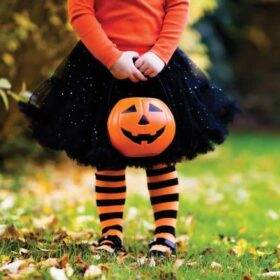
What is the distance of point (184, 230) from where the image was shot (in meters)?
4.26

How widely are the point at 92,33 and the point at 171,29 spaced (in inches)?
13.0

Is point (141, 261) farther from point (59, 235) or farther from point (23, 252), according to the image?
point (59, 235)

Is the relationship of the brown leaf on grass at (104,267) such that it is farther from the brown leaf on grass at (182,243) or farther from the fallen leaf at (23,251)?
the brown leaf on grass at (182,243)

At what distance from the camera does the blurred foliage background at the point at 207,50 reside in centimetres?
544

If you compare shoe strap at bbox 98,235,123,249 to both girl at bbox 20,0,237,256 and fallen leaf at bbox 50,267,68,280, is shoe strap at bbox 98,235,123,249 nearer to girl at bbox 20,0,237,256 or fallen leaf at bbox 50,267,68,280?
girl at bbox 20,0,237,256

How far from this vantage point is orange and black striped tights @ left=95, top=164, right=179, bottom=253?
3262 millimetres

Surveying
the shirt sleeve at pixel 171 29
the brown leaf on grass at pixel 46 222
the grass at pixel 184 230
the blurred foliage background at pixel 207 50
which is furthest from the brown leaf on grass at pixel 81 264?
the blurred foliage background at pixel 207 50

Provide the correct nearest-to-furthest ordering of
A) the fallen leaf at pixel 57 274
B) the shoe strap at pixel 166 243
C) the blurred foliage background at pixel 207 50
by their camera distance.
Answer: the fallen leaf at pixel 57 274, the shoe strap at pixel 166 243, the blurred foliage background at pixel 207 50

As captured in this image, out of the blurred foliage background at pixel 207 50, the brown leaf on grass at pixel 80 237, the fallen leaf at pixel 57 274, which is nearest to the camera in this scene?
the fallen leaf at pixel 57 274

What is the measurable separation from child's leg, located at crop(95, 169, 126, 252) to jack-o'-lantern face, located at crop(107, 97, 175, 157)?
247 mm

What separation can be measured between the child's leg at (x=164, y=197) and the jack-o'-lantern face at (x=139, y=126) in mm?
247

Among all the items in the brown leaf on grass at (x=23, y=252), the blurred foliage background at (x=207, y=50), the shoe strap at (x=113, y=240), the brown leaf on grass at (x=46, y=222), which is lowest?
the brown leaf on grass at (x=23, y=252)

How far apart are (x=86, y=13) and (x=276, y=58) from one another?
10004 millimetres

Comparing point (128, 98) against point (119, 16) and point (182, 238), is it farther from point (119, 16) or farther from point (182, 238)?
point (182, 238)
